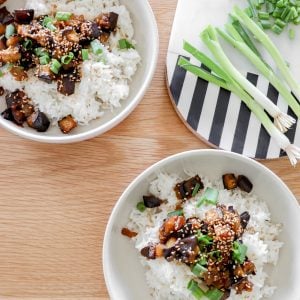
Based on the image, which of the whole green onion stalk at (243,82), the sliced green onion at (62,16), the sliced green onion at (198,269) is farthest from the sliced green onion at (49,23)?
the sliced green onion at (198,269)

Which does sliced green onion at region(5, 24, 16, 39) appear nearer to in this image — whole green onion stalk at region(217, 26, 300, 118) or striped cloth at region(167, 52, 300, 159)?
striped cloth at region(167, 52, 300, 159)

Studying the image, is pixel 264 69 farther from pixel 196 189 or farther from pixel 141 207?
pixel 141 207

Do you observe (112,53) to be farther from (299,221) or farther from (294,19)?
(299,221)

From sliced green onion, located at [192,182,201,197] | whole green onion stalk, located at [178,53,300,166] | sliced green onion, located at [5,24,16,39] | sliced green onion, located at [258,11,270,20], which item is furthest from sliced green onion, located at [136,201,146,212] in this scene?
sliced green onion, located at [258,11,270,20]

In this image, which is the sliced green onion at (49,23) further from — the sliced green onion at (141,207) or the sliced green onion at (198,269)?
the sliced green onion at (198,269)

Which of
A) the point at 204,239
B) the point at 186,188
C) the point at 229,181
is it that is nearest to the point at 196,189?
the point at 186,188
